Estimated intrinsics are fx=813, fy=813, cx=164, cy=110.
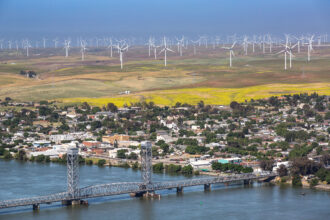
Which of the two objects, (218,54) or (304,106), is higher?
(218,54)

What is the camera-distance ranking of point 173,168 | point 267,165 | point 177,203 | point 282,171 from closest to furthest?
point 177,203
point 282,171
point 267,165
point 173,168

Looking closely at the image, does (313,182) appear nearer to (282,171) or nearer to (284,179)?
(284,179)

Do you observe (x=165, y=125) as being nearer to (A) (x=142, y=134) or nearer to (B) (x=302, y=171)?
(A) (x=142, y=134)

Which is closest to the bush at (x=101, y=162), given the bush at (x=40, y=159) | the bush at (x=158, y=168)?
the bush at (x=158, y=168)

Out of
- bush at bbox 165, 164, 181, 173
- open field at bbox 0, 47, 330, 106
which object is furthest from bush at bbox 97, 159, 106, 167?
open field at bbox 0, 47, 330, 106

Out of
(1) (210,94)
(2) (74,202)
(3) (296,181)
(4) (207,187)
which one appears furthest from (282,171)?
(1) (210,94)

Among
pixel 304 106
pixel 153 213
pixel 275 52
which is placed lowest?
pixel 153 213

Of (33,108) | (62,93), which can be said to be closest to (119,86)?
(62,93)
